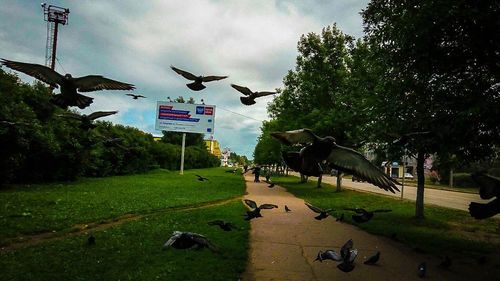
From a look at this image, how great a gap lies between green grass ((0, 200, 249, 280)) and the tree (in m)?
4.20

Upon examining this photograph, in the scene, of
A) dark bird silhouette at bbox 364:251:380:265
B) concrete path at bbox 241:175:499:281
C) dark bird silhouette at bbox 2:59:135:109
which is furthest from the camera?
dark bird silhouette at bbox 364:251:380:265

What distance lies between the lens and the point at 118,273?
5812 mm

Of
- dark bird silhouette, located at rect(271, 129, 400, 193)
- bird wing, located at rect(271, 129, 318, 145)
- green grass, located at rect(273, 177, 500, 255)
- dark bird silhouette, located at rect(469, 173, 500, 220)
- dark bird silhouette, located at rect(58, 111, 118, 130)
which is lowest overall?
green grass, located at rect(273, 177, 500, 255)

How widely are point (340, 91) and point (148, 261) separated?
19.1 metres

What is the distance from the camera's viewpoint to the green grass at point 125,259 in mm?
5707

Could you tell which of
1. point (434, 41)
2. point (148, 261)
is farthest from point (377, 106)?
point (148, 261)

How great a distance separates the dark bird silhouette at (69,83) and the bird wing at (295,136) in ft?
9.20

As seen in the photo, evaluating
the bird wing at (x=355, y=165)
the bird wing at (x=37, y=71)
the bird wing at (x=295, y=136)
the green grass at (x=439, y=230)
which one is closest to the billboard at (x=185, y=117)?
the green grass at (x=439, y=230)

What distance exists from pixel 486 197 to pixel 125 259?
5417 mm

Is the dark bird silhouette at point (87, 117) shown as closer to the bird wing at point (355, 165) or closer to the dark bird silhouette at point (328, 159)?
the dark bird silhouette at point (328, 159)

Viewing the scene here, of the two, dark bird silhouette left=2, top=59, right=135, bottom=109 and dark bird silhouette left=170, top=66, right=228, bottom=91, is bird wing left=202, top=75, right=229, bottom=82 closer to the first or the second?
dark bird silhouette left=170, top=66, right=228, bottom=91

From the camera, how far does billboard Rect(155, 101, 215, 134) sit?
126 ft

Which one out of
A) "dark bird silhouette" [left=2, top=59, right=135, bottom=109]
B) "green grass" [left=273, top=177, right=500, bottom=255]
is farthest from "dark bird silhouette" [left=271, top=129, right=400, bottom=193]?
"green grass" [left=273, top=177, right=500, bottom=255]

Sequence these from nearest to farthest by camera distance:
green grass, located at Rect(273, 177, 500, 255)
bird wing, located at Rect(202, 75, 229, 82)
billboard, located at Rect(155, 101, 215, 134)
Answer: bird wing, located at Rect(202, 75, 229, 82)
green grass, located at Rect(273, 177, 500, 255)
billboard, located at Rect(155, 101, 215, 134)
